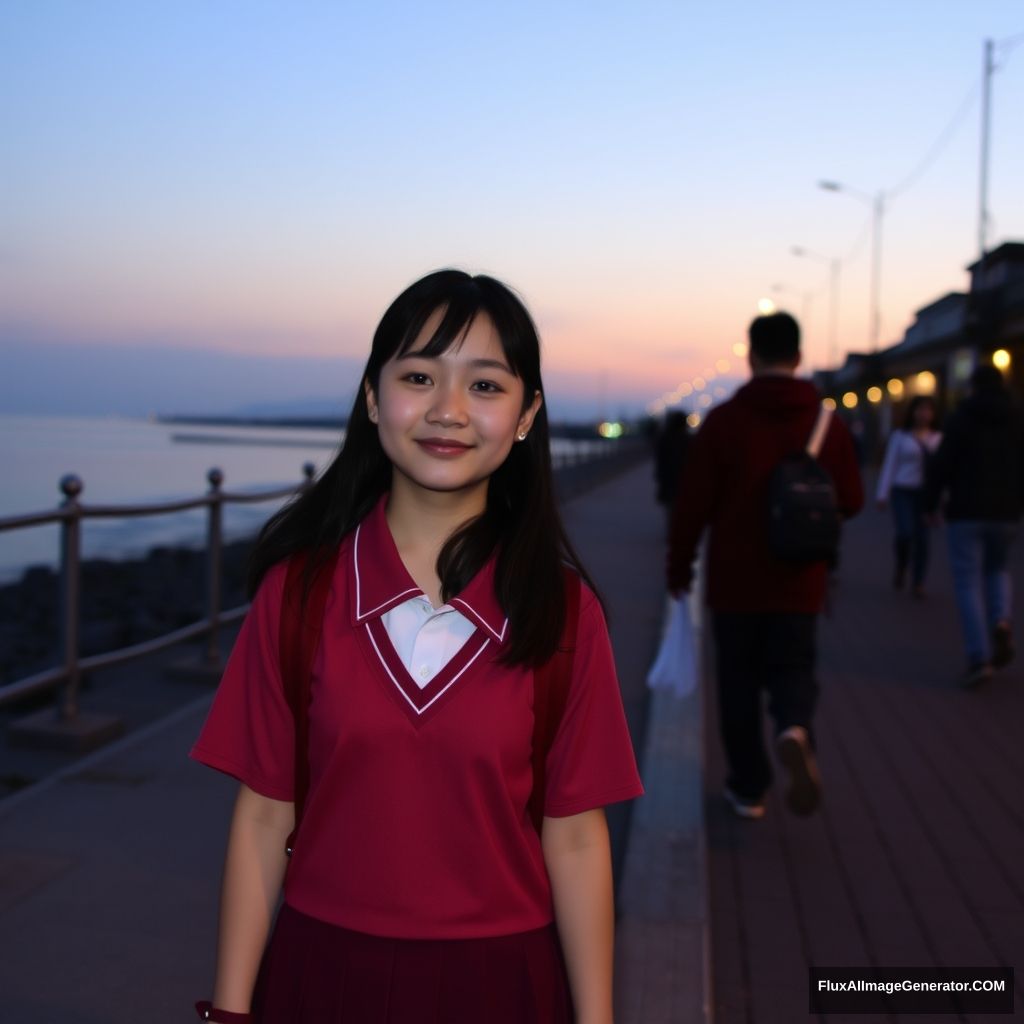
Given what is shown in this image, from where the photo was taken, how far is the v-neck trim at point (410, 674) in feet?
5.86

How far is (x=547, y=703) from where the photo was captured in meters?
1.88

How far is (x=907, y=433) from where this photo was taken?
37.9 ft

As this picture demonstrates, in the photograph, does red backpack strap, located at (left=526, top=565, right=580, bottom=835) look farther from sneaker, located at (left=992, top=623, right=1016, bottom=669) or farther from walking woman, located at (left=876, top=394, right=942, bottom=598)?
walking woman, located at (left=876, top=394, right=942, bottom=598)

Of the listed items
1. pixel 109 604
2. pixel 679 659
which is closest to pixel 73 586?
pixel 679 659

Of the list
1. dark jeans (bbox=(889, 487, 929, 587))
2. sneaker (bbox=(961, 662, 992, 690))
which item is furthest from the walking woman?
sneaker (bbox=(961, 662, 992, 690))

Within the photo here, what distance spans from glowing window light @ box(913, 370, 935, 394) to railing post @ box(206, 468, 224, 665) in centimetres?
3659

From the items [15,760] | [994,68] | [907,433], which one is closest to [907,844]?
[15,760]

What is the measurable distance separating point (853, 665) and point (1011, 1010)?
512cm

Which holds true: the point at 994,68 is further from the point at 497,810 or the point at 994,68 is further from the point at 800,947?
the point at 497,810

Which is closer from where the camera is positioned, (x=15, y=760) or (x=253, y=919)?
(x=253, y=919)

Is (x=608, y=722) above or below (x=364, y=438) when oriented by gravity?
below

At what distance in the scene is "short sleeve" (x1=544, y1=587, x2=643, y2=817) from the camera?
1.90 meters

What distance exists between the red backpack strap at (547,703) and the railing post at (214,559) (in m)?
5.58

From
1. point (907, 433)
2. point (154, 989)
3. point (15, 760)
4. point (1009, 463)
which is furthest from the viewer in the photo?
point (907, 433)
